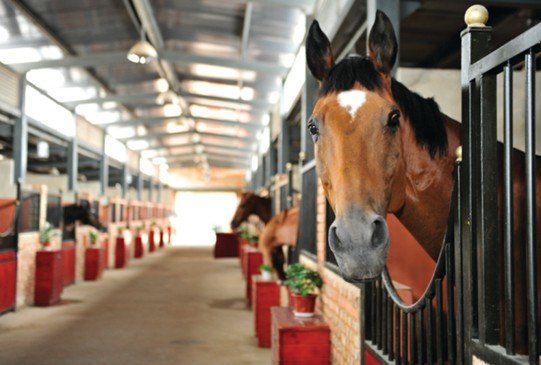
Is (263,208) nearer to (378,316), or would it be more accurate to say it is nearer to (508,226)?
(378,316)

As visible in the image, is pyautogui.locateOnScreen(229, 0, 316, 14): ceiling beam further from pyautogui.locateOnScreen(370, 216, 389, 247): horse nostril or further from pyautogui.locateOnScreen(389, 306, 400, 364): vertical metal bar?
pyautogui.locateOnScreen(370, 216, 389, 247): horse nostril

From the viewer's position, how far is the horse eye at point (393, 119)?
66.9 inches

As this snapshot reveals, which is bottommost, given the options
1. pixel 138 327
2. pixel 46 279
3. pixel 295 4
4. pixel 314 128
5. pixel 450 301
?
pixel 138 327

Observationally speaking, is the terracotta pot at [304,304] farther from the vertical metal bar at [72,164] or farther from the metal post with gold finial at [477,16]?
the vertical metal bar at [72,164]

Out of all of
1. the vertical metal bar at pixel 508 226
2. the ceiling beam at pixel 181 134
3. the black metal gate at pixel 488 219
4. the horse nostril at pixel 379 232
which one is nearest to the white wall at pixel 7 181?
the ceiling beam at pixel 181 134

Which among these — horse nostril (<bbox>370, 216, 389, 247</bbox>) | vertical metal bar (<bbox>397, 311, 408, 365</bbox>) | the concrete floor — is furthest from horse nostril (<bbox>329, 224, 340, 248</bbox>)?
the concrete floor

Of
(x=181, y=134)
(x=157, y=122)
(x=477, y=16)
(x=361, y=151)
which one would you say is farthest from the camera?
(x=181, y=134)

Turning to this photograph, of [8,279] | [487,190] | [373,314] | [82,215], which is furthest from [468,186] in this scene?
[82,215]

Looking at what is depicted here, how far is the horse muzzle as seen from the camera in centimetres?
149

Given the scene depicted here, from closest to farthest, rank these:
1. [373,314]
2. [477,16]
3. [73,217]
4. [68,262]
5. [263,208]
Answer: [477,16] → [373,314] → [68,262] → [263,208] → [73,217]

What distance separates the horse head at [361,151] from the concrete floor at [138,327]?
3.40 metres

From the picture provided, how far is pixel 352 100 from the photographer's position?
1716 mm

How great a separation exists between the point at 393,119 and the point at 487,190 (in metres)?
0.41

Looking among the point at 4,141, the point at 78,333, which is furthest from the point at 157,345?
the point at 4,141
